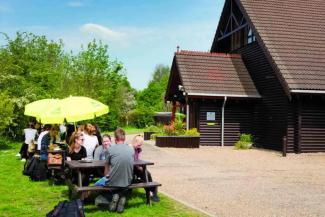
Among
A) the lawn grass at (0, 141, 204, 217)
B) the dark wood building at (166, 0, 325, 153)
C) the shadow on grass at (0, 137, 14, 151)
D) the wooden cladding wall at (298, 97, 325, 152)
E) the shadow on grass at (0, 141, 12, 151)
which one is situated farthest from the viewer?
the shadow on grass at (0, 137, 14, 151)

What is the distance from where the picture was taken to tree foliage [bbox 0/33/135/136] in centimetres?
2458

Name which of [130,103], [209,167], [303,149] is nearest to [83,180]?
[209,167]

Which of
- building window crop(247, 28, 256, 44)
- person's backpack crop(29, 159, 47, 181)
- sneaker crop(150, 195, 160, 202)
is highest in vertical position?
building window crop(247, 28, 256, 44)

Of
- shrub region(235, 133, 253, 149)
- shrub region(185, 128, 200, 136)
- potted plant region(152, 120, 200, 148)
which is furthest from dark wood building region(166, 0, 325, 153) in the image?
potted plant region(152, 120, 200, 148)

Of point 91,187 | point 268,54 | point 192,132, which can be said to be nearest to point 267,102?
point 268,54

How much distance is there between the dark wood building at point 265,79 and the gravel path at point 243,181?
2.11 meters

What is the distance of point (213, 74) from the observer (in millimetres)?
23719

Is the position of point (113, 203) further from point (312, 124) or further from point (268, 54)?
point (312, 124)

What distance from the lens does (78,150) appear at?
10016 mm

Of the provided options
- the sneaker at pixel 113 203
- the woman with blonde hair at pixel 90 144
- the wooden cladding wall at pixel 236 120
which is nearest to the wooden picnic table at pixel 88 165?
the sneaker at pixel 113 203

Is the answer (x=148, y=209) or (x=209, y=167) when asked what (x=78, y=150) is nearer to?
(x=148, y=209)

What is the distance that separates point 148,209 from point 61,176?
3498 mm

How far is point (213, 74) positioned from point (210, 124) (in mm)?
2650

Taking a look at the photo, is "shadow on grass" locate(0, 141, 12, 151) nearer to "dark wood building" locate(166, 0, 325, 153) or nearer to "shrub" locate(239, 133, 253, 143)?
"dark wood building" locate(166, 0, 325, 153)
